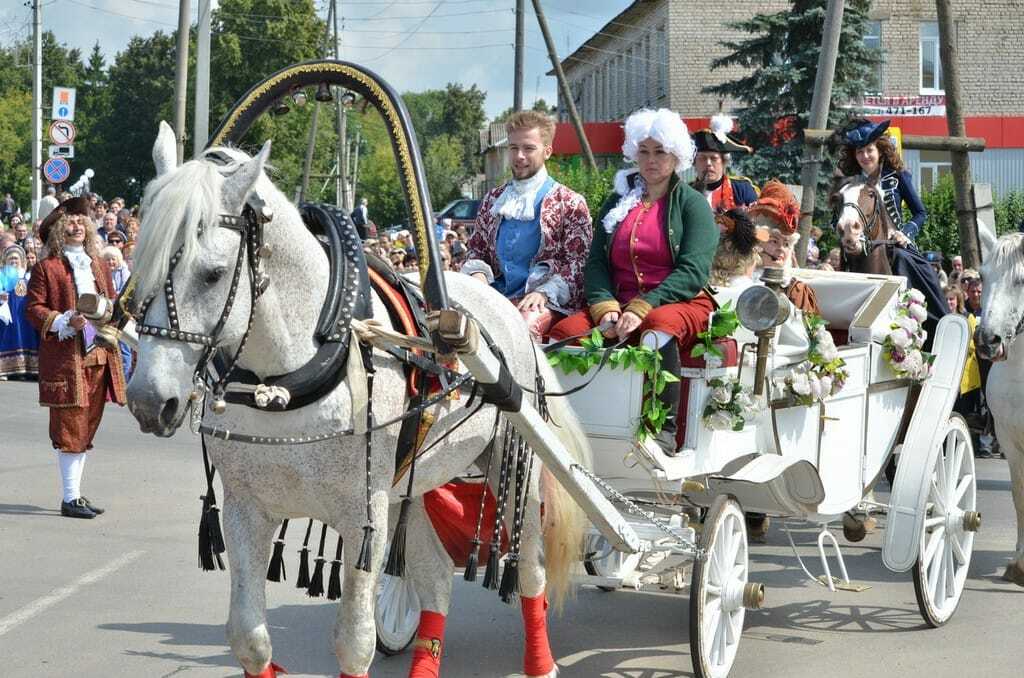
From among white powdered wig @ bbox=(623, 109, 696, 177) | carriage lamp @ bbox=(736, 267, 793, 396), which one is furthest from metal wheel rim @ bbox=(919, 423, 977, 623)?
white powdered wig @ bbox=(623, 109, 696, 177)

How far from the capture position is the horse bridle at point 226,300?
143 inches

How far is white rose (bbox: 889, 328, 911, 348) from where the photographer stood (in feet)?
22.9

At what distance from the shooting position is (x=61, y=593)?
7.12 meters

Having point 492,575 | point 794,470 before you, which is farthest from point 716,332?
point 492,575

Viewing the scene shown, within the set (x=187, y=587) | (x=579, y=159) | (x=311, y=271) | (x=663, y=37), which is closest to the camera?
(x=311, y=271)

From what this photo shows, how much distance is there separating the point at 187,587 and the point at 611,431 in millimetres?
2933

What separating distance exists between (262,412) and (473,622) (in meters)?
2.85

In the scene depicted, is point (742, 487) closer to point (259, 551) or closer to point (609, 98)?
point (259, 551)

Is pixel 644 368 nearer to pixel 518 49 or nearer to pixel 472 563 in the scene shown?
pixel 472 563

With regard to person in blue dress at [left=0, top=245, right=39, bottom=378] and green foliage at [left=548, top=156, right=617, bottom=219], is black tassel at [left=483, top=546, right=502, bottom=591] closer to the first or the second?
person in blue dress at [left=0, top=245, right=39, bottom=378]

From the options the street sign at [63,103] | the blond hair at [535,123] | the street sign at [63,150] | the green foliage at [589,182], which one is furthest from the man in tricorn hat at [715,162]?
the street sign at [63,103]

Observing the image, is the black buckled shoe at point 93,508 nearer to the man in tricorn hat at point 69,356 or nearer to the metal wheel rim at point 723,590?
the man in tricorn hat at point 69,356

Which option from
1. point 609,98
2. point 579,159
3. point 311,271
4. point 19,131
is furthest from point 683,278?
point 19,131

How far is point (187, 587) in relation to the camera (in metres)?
7.29
